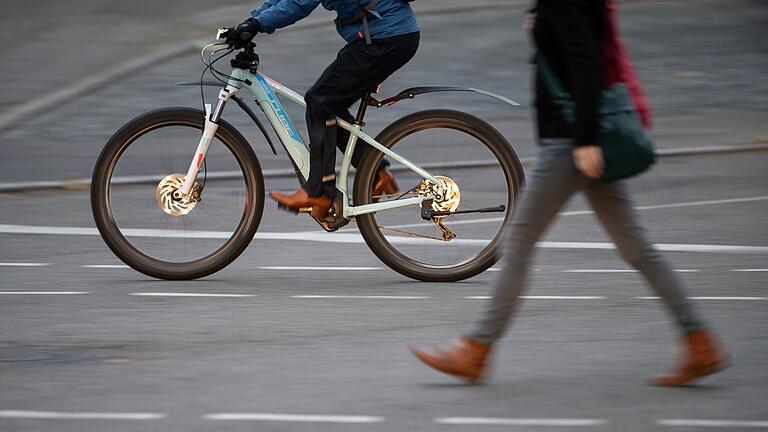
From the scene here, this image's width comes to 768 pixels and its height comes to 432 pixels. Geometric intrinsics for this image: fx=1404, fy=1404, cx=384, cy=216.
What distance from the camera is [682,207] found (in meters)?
10.3

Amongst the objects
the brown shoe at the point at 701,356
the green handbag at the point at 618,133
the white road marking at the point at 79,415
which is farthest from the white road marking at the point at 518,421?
the white road marking at the point at 79,415

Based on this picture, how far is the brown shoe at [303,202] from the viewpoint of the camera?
746 cm

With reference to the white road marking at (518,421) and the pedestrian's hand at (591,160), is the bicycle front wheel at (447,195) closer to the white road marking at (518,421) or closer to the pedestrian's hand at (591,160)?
the pedestrian's hand at (591,160)

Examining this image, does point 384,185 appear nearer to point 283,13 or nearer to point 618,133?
point 283,13

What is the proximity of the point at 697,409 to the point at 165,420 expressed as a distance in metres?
1.92

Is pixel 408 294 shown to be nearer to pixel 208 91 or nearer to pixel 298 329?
pixel 298 329

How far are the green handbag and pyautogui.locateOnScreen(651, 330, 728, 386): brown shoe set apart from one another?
706 mm

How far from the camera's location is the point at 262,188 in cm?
770

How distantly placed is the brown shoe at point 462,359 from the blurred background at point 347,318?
0.09 metres

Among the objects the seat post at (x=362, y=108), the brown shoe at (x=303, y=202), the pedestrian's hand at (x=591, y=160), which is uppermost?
the pedestrian's hand at (x=591, y=160)

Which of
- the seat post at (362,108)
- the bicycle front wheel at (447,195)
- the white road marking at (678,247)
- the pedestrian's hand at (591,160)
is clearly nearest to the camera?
the pedestrian's hand at (591,160)

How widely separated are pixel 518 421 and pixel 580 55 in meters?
1.31

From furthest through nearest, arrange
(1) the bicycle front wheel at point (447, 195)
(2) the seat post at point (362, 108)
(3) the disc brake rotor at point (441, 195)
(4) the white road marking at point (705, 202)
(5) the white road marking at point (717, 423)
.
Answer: (4) the white road marking at point (705, 202) < (3) the disc brake rotor at point (441, 195) < (1) the bicycle front wheel at point (447, 195) < (2) the seat post at point (362, 108) < (5) the white road marking at point (717, 423)

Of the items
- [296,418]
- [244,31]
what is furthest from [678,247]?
[296,418]
